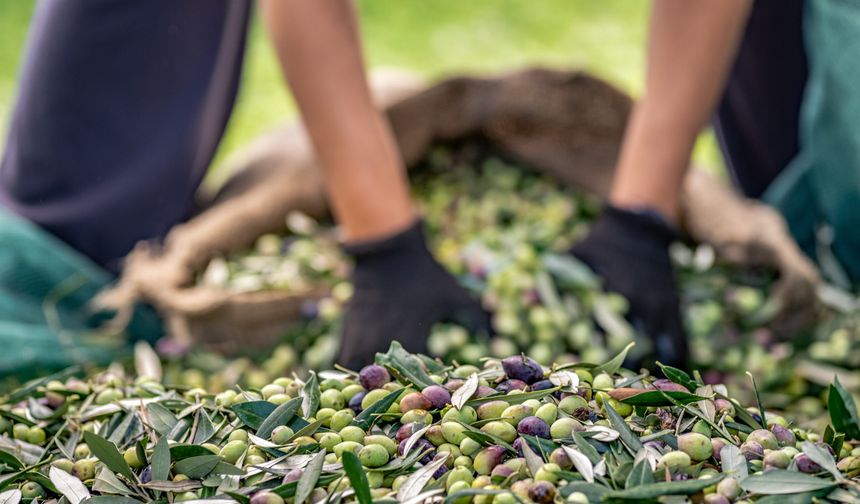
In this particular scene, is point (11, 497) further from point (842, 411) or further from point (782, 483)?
point (842, 411)

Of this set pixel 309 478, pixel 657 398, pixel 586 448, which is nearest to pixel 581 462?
pixel 586 448

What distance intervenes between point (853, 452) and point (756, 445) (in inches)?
4.8

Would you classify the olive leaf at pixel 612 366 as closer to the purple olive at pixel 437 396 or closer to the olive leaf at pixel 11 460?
the purple olive at pixel 437 396

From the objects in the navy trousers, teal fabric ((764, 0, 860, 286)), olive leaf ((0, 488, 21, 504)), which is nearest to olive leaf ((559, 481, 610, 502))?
olive leaf ((0, 488, 21, 504))

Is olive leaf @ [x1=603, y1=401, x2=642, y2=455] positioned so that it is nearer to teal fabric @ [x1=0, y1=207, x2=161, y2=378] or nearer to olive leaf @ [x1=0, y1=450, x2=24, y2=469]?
olive leaf @ [x1=0, y1=450, x2=24, y2=469]

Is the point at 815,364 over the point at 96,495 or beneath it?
beneath

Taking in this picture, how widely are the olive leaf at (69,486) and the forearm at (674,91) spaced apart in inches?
46.5

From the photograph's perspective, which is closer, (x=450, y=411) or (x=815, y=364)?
(x=450, y=411)

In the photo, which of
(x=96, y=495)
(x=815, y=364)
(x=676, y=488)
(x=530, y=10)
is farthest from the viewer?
(x=530, y=10)

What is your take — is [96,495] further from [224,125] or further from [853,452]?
[224,125]

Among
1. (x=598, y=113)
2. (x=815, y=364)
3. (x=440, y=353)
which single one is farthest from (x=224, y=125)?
(x=815, y=364)

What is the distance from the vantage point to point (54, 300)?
2029 millimetres

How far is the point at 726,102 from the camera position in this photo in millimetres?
2391

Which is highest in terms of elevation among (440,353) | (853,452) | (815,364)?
(853,452)
